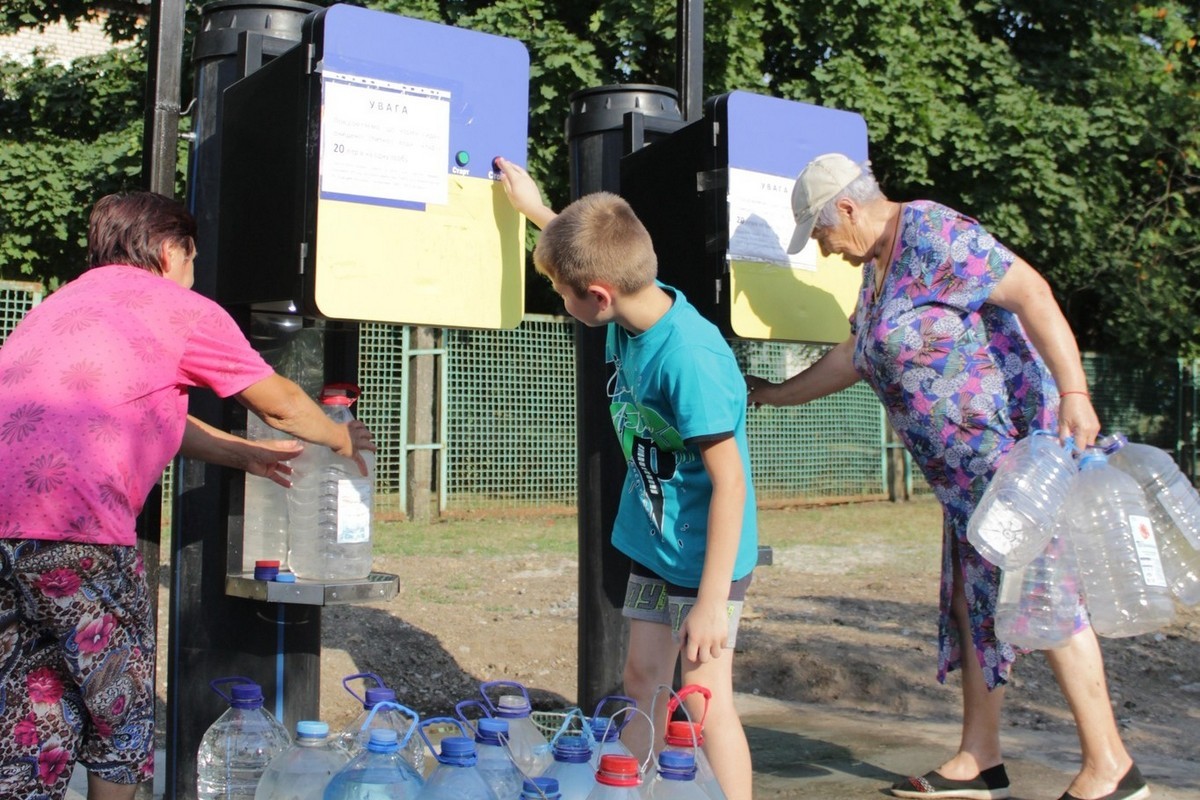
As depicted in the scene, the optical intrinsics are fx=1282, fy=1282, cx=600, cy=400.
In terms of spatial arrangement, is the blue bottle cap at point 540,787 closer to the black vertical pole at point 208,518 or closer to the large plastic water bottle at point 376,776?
the large plastic water bottle at point 376,776

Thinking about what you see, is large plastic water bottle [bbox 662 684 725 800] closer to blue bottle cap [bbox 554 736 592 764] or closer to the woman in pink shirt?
blue bottle cap [bbox 554 736 592 764]

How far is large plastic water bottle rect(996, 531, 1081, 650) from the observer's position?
3582 millimetres

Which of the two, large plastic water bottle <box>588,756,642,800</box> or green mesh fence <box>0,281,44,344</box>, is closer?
large plastic water bottle <box>588,756,642,800</box>

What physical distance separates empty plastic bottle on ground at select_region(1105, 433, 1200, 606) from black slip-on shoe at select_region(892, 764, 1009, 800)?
808 millimetres

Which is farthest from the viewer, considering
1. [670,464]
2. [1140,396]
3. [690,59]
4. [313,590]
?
[1140,396]

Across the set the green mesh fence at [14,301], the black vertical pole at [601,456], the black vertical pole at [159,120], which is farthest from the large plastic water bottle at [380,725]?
the green mesh fence at [14,301]

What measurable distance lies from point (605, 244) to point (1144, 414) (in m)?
16.4

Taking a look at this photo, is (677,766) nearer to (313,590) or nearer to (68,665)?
(313,590)

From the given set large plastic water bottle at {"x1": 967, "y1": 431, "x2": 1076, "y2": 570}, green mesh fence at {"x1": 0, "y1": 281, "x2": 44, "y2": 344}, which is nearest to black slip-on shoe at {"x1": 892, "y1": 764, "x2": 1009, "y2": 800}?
large plastic water bottle at {"x1": 967, "y1": 431, "x2": 1076, "y2": 570}

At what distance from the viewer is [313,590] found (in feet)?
10.4

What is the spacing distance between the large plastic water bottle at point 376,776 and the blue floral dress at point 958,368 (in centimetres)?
194

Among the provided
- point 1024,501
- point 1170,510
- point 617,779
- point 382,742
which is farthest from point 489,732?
point 1170,510

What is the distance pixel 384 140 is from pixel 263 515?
3.68 feet

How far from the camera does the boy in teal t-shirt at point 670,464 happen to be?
3066 millimetres
